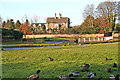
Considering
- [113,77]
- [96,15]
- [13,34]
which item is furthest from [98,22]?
[113,77]

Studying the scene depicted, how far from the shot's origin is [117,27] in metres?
59.6

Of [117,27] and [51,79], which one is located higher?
[117,27]

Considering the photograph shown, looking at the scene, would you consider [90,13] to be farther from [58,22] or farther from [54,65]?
[54,65]

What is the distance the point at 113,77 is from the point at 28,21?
71.1 meters

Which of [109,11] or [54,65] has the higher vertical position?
[109,11]

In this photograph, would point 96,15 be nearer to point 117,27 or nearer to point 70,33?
point 117,27

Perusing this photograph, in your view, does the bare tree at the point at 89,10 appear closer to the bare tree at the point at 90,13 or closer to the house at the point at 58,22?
the bare tree at the point at 90,13

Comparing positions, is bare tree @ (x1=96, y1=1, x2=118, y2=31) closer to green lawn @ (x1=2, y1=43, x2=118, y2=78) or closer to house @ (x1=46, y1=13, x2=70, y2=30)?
house @ (x1=46, y1=13, x2=70, y2=30)

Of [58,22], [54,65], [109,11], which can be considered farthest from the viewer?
[58,22]

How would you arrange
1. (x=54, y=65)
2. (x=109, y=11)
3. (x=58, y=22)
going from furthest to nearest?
(x=58, y=22) < (x=109, y=11) < (x=54, y=65)

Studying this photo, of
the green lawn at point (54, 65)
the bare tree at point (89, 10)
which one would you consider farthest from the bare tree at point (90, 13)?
the green lawn at point (54, 65)

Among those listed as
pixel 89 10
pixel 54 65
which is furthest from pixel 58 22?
pixel 54 65

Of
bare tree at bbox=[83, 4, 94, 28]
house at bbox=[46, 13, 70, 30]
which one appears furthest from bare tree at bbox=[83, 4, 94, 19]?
house at bbox=[46, 13, 70, 30]

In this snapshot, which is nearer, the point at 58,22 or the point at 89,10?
the point at 89,10
